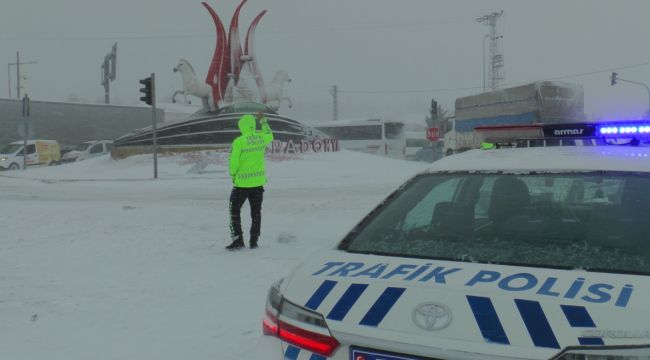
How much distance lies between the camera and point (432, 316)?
2076 millimetres

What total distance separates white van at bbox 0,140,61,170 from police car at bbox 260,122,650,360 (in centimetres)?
3169

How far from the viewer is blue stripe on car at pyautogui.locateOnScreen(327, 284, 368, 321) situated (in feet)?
7.19

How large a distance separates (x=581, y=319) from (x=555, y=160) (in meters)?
1.28

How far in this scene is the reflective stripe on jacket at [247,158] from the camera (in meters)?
7.41

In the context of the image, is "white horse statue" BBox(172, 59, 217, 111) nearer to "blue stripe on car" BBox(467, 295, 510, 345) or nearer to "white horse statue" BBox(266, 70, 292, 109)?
"white horse statue" BBox(266, 70, 292, 109)

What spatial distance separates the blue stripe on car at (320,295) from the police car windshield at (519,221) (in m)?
0.48

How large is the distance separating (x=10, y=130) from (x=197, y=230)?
38.3 meters

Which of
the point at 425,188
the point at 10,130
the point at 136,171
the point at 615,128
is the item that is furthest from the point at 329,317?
the point at 10,130

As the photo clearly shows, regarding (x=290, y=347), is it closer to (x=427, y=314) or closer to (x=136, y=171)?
(x=427, y=314)

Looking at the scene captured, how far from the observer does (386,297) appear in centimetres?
219

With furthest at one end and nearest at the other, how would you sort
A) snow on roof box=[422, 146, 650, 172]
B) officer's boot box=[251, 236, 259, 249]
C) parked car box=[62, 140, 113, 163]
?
parked car box=[62, 140, 113, 163] < officer's boot box=[251, 236, 259, 249] < snow on roof box=[422, 146, 650, 172]

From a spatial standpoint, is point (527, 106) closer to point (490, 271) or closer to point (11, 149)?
point (11, 149)

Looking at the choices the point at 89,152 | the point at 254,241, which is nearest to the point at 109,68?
the point at 89,152

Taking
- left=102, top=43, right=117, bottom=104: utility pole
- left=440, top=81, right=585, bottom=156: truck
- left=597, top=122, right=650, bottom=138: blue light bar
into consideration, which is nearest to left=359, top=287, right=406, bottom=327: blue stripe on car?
left=597, top=122, right=650, bottom=138: blue light bar
